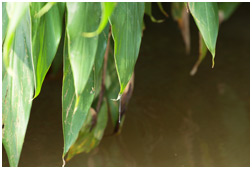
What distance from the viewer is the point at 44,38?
20.9 inches

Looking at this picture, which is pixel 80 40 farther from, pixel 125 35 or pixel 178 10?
pixel 178 10

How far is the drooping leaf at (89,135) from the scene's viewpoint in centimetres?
80

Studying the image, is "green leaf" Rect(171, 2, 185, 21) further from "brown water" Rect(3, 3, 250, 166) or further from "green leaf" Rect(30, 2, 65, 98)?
"green leaf" Rect(30, 2, 65, 98)

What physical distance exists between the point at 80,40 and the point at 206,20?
16cm

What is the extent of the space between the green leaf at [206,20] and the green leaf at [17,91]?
19 centimetres

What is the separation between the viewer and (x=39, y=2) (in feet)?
1.66

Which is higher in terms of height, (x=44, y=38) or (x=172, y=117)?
(x=44, y=38)

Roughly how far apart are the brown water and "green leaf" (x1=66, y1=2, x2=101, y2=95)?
33 cm

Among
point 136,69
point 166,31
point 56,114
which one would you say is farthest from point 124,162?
point 166,31

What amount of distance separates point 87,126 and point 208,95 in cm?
43

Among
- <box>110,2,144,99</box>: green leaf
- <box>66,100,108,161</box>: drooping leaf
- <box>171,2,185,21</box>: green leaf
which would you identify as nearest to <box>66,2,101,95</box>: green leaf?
<box>110,2,144,99</box>: green leaf

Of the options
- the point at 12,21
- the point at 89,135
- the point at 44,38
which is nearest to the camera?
the point at 12,21

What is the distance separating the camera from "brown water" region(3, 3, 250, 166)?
844 mm

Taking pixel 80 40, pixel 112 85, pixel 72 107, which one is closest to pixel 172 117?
pixel 112 85
